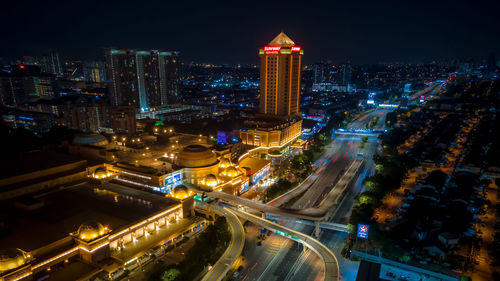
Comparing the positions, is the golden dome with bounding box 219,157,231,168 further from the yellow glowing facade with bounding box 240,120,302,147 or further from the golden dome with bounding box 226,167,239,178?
the yellow glowing facade with bounding box 240,120,302,147

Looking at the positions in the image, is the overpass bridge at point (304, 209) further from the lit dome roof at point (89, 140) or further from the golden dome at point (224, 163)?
the lit dome roof at point (89, 140)

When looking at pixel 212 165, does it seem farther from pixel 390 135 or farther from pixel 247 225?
pixel 390 135

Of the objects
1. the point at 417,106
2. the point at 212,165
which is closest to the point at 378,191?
the point at 212,165

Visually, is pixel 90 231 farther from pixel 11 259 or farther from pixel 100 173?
pixel 100 173

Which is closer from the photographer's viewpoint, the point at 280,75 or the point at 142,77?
the point at 280,75

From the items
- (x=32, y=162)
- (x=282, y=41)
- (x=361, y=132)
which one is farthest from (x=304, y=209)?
(x=361, y=132)

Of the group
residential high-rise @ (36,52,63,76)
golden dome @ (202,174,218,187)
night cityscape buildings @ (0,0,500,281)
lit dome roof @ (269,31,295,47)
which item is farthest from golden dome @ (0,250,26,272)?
residential high-rise @ (36,52,63,76)
